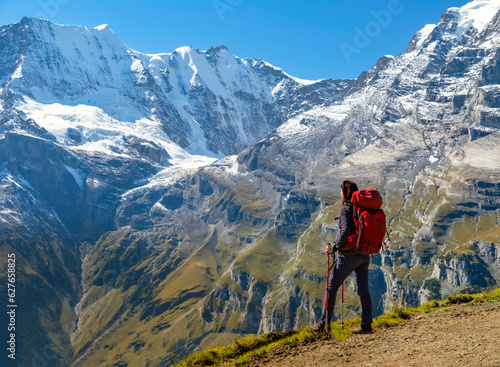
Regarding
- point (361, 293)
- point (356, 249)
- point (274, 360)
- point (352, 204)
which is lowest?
point (274, 360)

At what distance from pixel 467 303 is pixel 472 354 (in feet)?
30.4

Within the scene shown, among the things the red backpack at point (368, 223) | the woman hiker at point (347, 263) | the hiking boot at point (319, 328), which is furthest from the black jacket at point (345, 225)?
the hiking boot at point (319, 328)

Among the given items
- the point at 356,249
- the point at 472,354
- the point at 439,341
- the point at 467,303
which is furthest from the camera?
the point at 467,303

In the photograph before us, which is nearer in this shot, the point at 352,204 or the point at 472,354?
the point at 472,354

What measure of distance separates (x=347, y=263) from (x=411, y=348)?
2.93 metres

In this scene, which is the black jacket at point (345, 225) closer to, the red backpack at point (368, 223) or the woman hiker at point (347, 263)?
the woman hiker at point (347, 263)

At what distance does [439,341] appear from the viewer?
38.9ft

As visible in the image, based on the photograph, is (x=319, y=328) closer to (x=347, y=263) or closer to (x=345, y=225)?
(x=347, y=263)

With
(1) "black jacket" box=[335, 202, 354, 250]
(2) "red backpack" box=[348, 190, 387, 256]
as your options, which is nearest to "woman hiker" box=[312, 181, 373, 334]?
(1) "black jacket" box=[335, 202, 354, 250]

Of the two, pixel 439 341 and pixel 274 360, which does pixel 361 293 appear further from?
pixel 274 360

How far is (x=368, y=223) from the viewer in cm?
1246

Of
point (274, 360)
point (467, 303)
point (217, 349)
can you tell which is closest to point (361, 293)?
point (274, 360)

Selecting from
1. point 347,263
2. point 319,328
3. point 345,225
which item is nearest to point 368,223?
point 345,225

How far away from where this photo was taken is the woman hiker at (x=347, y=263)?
12719 mm
